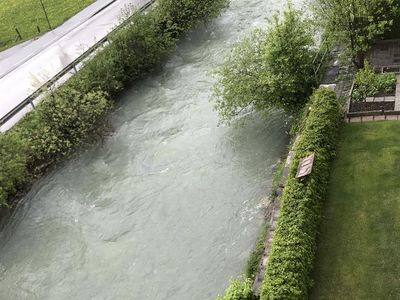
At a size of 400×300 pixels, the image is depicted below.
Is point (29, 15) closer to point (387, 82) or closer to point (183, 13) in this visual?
point (183, 13)

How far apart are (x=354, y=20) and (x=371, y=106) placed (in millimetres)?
3758

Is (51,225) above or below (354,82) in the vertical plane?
below

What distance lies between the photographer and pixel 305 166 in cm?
1508

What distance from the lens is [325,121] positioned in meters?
16.8

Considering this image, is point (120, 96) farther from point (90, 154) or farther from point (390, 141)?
point (390, 141)

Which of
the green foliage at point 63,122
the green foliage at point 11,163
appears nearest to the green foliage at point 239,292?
the green foliage at point 11,163

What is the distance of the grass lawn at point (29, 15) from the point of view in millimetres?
34281

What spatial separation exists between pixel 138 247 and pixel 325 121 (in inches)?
305

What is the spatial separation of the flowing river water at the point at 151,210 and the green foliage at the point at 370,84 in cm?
341

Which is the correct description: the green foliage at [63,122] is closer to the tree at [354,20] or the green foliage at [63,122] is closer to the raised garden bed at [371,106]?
the tree at [354,20]

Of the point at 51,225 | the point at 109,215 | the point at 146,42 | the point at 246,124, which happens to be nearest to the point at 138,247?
the point at 109,215

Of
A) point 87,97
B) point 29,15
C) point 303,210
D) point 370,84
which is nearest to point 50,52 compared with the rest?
point 87,97

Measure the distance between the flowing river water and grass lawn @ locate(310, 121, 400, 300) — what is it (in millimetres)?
2807

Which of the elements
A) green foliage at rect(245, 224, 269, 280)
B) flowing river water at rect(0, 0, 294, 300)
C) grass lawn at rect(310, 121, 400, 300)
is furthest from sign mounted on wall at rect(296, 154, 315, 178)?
flowing river water at rect(0, 0, 294, 300)
